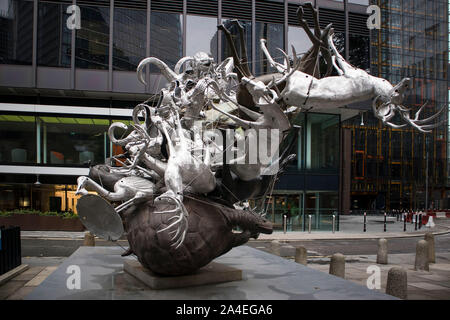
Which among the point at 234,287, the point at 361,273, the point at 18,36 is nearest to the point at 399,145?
the point at 18,36

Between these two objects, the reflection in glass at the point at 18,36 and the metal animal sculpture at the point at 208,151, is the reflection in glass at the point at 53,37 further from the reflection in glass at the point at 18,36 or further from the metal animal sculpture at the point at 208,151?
the metal animal sculpture at the point at 208,151

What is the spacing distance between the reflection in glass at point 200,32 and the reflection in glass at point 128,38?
270cm

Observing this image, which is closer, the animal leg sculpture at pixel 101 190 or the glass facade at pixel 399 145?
the animal leg sculpture at pixel 101 190

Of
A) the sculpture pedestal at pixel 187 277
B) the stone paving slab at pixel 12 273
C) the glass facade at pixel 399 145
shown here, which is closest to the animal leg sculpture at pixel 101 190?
the sculpture pedestal at pixel 187 277

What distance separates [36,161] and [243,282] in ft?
68.1

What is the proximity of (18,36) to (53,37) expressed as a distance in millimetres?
1936

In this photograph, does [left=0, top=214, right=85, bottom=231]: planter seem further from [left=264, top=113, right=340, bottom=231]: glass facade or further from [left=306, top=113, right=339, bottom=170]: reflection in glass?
[left=306, top=113, right=339, bottom=170]: reflection in glass

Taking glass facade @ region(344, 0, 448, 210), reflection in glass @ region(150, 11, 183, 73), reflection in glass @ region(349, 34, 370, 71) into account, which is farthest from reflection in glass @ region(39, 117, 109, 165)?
glass facade @ region(344, 0, 448, 210)

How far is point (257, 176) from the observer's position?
265 inches

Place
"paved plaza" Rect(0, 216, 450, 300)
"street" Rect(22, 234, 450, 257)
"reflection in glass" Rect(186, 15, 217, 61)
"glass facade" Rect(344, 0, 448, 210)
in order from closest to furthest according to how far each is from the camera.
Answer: "paved plaza" Rect(0, 216, 450, 300) < "street" Rect(22, 234, 450, 257) < "reflection in glass" Rect(186, 15, 217, 61) < "glass facade" Rect(344, 0, 448, 210)

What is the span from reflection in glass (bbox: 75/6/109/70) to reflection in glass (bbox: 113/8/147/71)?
0.55 metres

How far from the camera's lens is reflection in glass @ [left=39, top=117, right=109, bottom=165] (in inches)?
922

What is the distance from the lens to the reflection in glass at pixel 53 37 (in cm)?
2244
